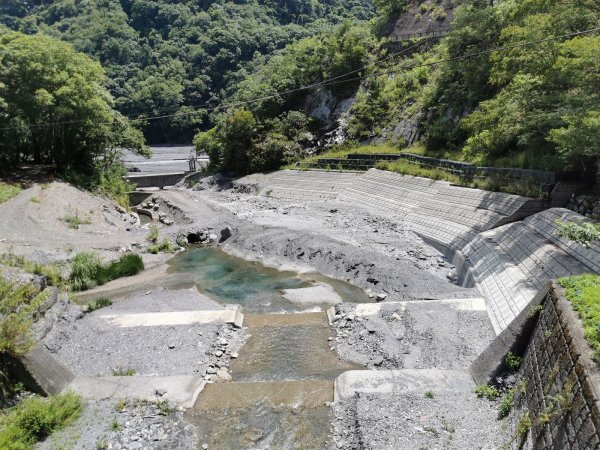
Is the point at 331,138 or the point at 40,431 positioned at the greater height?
the point at 331,138

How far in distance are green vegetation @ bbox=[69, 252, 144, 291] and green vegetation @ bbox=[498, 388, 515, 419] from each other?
14.9m

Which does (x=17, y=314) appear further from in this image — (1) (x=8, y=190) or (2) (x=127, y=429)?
(1) (x=8, y=190)

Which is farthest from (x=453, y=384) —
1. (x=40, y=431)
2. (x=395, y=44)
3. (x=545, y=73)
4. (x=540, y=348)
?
(x=395, y=44)

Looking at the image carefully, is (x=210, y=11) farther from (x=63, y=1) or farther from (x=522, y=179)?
(x=522, y=179)

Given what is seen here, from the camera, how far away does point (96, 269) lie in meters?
18.4

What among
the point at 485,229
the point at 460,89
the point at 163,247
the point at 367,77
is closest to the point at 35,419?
the point at 163,247

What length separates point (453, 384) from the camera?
9.27 meters

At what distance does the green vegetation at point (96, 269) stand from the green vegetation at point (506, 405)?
1489cm

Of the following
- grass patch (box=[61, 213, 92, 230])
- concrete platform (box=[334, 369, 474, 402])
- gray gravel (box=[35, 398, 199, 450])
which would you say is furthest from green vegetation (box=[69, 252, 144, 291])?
concrete platform (box=[334, 369, 474, 402])

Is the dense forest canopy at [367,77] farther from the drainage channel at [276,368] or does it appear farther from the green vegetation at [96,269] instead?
the green vegetation at [96,269]

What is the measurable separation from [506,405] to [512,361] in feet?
2.96

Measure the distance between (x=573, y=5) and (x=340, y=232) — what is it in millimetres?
12604

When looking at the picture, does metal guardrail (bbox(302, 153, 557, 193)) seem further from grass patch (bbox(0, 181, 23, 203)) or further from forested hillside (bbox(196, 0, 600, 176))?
grass patch (bbox(0, 181, 23, 203))

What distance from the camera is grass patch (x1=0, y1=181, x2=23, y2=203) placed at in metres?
26.0
